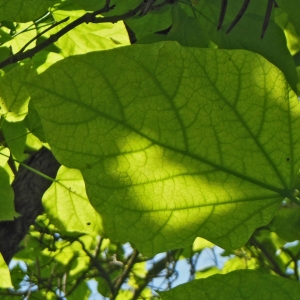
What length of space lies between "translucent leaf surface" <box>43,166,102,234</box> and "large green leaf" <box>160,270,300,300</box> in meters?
0.61

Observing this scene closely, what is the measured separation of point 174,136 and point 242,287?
0.51 feet

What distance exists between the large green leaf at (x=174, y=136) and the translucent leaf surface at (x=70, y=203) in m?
0.56

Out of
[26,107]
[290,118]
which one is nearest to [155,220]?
[290,118]

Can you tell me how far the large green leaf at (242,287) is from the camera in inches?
21.7

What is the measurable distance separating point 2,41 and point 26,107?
0.27 meters

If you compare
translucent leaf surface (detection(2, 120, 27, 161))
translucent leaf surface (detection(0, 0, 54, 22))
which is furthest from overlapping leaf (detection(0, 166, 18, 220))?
translucent leaf surface (detection(0, 0, 54, 22))

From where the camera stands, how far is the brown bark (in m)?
1.46

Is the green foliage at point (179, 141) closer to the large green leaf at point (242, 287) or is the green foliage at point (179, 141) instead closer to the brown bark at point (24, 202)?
the large green leaf at point (242, 287)

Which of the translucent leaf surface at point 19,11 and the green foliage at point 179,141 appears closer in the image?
the green foliage at point 179,141

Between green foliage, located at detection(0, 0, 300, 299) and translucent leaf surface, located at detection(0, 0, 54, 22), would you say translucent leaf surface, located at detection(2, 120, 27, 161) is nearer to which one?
translucent leaf surface, located at detection(0, 0, 54, 22)

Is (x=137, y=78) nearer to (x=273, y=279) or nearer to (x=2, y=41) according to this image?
(x=273, y=279)

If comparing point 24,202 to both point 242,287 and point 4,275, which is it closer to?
point 4,275

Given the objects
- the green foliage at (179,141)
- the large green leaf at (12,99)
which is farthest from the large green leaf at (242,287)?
the large green leaf at (12,99)

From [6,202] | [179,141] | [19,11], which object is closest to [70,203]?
[6,202]
